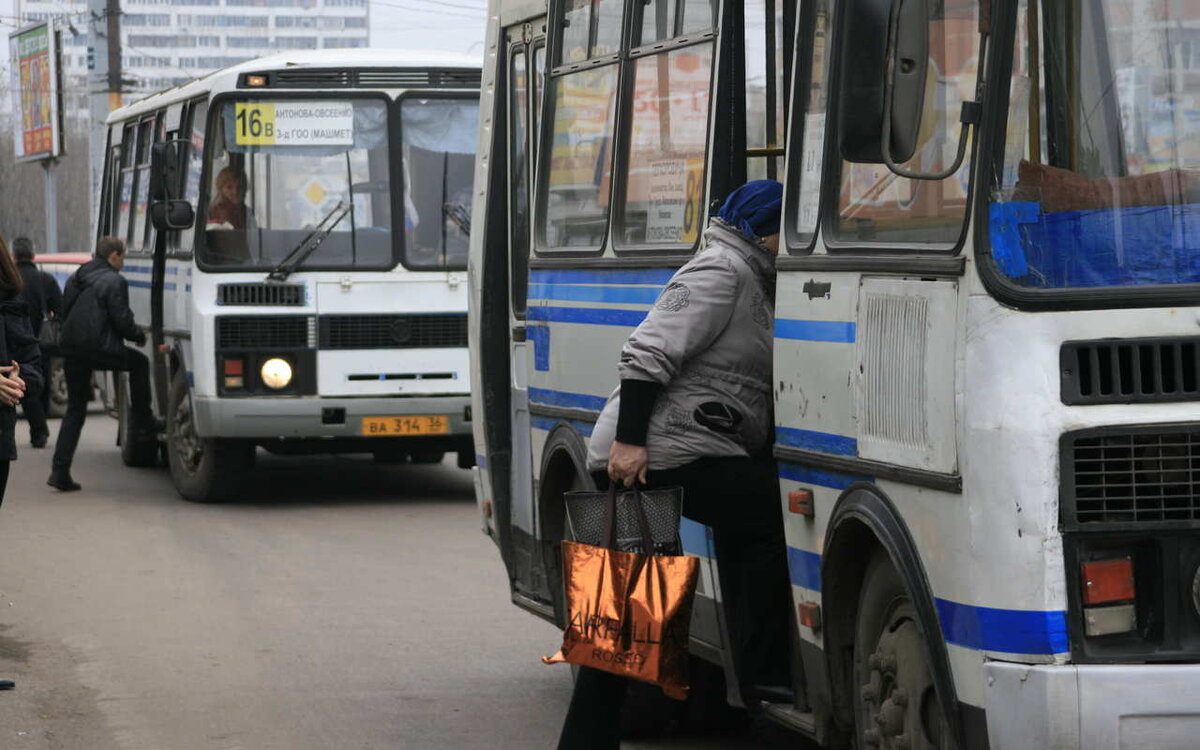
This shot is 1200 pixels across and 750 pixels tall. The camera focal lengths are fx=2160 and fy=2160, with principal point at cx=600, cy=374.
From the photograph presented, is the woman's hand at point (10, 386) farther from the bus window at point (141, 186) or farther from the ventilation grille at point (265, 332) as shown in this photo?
the bus window at point (141, 186)

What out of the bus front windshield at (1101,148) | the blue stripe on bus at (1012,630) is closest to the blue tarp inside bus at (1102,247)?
the bus front windshield at (1101,148)

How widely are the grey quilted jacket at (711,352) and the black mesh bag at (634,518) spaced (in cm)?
11

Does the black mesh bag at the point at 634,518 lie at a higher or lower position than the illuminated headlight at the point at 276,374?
higher

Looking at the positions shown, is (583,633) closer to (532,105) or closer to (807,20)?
(807,20)

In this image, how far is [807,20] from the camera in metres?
5.68

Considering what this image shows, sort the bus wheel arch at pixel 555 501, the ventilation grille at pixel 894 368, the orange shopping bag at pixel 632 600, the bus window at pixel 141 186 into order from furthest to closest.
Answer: the bus window at pixel 141 186, the bus wheel arch at pixel 555 501, the orange shopping bag at pixel 632 600, the ventilation grille at pixel 894 368

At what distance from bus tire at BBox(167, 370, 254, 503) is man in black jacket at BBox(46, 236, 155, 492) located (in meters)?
0.79

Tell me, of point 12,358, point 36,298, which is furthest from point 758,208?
point 36,298

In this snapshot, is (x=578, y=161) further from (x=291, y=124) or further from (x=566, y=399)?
(x=291, y=124)

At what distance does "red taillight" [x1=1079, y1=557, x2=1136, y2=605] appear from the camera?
4.44 m

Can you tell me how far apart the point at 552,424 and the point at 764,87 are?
1784mm

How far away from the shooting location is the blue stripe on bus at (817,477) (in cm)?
529

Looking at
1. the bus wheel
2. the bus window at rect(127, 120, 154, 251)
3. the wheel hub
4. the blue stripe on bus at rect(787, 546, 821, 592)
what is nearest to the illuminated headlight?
the bus window at rect(127, 120, 154, 251)

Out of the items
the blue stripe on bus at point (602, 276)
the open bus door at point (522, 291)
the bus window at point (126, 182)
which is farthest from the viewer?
the bus window at point (126, 182)
